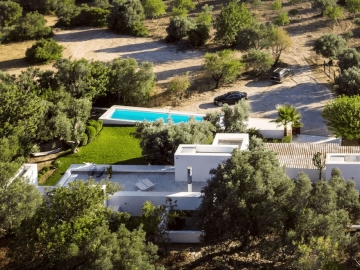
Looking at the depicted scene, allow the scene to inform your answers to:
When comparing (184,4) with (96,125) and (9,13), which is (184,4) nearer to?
(9,13)

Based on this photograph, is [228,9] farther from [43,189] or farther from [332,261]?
[332,261]

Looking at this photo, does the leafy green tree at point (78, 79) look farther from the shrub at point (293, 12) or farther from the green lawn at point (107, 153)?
the shrub at point (293, 12)

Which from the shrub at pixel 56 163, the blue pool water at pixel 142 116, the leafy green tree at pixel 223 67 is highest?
the leafy green tree at pixel 223 67

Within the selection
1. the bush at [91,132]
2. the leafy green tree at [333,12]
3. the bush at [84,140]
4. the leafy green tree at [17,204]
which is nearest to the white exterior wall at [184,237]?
the leafy green tree at [17,204]

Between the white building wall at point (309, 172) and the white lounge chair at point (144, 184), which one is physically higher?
the white building wall at point (309, 172)

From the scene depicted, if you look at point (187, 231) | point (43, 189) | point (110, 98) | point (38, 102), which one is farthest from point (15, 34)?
point (187, 231)

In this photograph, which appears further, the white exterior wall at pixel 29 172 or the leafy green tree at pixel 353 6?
the leafy green tree at pixel 353 6

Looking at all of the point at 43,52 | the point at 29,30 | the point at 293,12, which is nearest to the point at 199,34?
the point at 293,12
